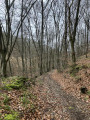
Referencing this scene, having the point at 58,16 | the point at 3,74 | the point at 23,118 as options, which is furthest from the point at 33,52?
the point at 23,118

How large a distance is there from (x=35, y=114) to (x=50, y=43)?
81.7 ft

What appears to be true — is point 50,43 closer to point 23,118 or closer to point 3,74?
point 3,74

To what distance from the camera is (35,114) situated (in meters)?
3.78

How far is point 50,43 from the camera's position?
→ 2725 cm

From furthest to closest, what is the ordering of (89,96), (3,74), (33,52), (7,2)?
(33,52), (3,74), (7,2), (89,96)

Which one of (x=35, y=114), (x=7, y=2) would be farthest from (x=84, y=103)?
(x=7, y=2)

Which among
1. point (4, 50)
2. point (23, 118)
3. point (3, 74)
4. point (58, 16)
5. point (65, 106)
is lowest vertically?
point (65, 106)

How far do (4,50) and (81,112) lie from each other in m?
7.90

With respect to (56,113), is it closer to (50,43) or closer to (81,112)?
(81,112)

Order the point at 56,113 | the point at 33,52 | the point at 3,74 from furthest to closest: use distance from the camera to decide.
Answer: the point at 33,52
the point at 3,74
the point at 56,113

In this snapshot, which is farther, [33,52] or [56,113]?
[33,52]

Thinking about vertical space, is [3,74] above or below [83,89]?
above

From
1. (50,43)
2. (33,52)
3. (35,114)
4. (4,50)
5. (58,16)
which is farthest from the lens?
(33,52)

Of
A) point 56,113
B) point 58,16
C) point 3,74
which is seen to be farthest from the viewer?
point 58,16
